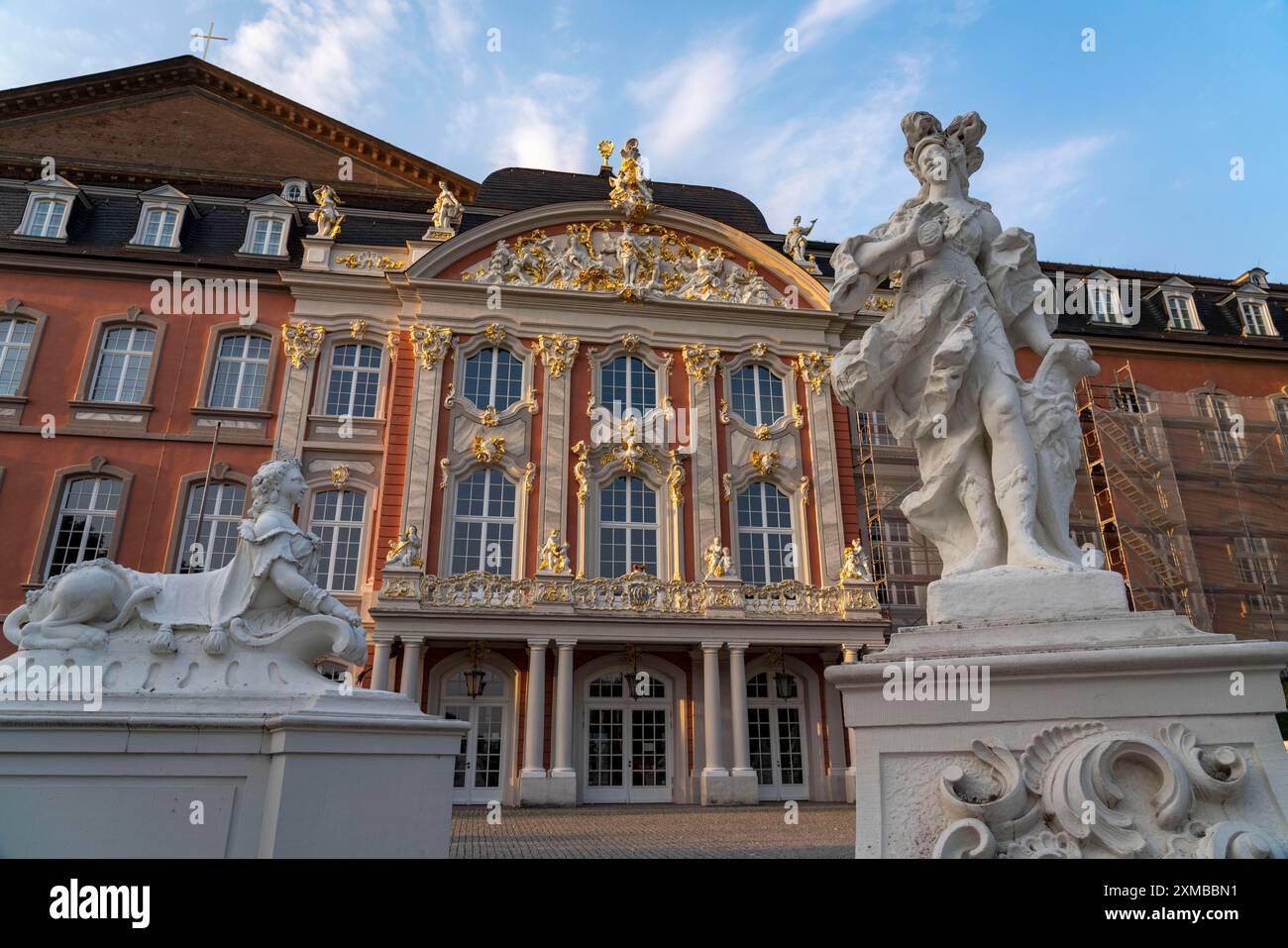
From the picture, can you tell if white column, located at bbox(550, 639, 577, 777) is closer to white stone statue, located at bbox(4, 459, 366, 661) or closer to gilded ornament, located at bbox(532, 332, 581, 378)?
gilded ornament, located at bbox(532, 332, 581, 378)

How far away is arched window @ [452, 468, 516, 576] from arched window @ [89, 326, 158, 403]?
24.7ft

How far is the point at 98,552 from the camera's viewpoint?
632 inches

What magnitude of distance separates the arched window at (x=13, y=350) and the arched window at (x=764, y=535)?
1587cm

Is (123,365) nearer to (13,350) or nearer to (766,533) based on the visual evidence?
(13,350)

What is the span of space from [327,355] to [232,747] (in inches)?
648

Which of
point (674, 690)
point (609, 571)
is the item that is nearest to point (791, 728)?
point (674, 690)

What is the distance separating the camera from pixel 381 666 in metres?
14.4

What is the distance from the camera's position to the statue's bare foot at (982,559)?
3.38 m

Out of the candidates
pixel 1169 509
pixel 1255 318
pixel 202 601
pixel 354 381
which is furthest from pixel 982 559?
pixel 1255 318

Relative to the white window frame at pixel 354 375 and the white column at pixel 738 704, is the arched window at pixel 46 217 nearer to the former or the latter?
the white window frame at pixel 354 375

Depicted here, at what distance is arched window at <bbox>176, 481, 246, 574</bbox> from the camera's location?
16172 millimetres

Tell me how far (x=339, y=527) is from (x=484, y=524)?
302cm
